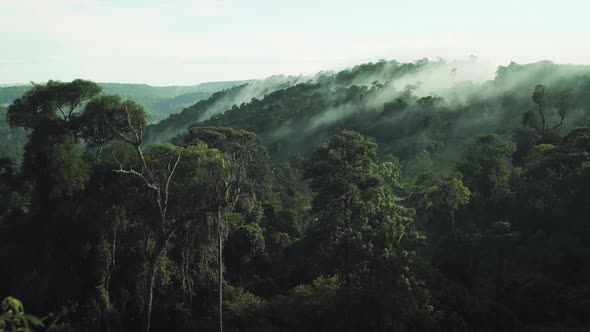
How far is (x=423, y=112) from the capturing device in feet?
291

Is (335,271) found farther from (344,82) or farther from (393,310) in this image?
(344,82)

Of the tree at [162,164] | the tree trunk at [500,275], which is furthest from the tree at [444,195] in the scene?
the tree at [162,164]

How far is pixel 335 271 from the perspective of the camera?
87.4ft

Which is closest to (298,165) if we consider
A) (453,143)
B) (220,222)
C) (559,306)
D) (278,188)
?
(278,188)

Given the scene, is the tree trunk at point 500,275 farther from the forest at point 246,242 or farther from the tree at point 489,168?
the tree at point 489,168

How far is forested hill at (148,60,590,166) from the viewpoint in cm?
7344

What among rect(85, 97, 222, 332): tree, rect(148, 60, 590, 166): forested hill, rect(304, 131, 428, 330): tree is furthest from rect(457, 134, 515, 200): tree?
rect(85, 97, 222, 332): tree

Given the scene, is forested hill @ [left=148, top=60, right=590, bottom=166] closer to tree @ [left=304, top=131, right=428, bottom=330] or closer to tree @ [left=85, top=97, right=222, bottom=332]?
tree @ [left=304, top=131, right=428, bottom=330]

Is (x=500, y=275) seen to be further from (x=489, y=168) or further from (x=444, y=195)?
(x=489, y=168)

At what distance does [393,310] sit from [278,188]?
110ft

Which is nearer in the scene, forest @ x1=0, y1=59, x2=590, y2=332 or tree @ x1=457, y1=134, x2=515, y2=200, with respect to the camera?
forest @ x1=0, y1=59, x2=590, y2=332

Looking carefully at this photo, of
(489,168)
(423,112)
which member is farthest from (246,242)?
(423,112)

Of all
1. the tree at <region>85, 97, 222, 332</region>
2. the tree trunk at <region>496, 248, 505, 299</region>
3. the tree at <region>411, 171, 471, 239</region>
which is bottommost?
the tree trunk at <region>496, 248, 505, 299</region>

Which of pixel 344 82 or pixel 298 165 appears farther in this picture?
pixel 344 82
